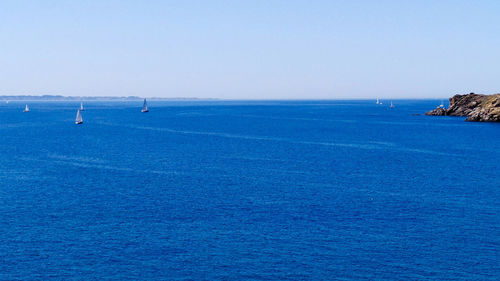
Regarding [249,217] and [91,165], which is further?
[91,165]

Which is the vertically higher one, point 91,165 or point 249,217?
point 91,165

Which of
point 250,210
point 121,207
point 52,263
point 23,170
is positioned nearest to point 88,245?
point 52,263

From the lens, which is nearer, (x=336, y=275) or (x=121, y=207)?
(x=336, y=275)

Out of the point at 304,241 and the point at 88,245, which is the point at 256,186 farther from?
the point at 88,245

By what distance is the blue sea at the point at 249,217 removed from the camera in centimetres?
4506

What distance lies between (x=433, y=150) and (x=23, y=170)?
324ft

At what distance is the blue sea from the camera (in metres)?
45.1

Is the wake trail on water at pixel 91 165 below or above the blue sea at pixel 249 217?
above

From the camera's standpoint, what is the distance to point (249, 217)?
2372 inches

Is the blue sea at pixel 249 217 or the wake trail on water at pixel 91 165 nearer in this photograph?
the blue sea at pixel 249 217

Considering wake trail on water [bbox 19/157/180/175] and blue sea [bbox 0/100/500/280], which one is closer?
blue sea [bbox 0/100/500/280]

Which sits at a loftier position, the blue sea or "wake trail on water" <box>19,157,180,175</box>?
"wake trail on water" <box>19,157,180,175</box>

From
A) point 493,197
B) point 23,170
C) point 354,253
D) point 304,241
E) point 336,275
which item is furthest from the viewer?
point 23,170

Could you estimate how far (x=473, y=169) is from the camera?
96.4 metres
